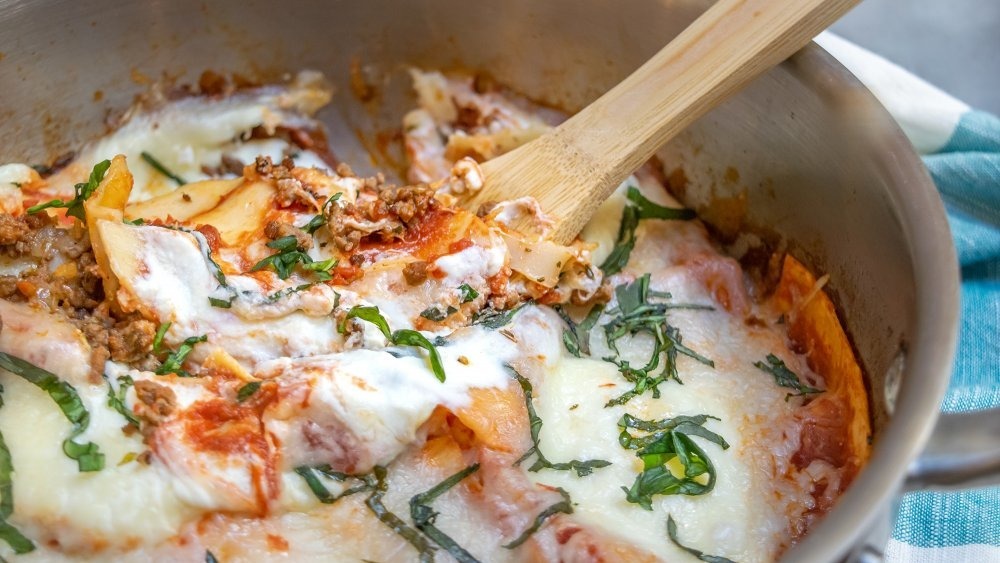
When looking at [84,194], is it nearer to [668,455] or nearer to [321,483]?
[321,483]

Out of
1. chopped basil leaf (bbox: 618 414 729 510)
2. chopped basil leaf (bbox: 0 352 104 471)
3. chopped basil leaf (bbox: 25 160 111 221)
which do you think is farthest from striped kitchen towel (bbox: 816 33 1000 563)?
chopped basil leaf (bbox: 25 160 111 221)

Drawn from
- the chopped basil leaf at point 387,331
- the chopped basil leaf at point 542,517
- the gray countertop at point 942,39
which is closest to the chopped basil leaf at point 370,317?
the chopped basil leaf at point 387,331

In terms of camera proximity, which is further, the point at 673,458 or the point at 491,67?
the point at 491,67

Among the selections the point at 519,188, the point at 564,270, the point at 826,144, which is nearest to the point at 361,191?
the point at 519,188

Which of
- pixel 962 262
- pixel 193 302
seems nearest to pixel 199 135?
pixel 193 302

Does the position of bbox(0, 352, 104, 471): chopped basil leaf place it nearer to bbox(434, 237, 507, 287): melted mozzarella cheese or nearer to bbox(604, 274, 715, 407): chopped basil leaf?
bbox(434, 237, 507, 287): melted mozzarella cheese

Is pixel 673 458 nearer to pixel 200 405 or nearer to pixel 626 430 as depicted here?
pixel 626 430

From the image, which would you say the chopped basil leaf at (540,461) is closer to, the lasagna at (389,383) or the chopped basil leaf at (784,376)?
the lasagna at (389,383)
